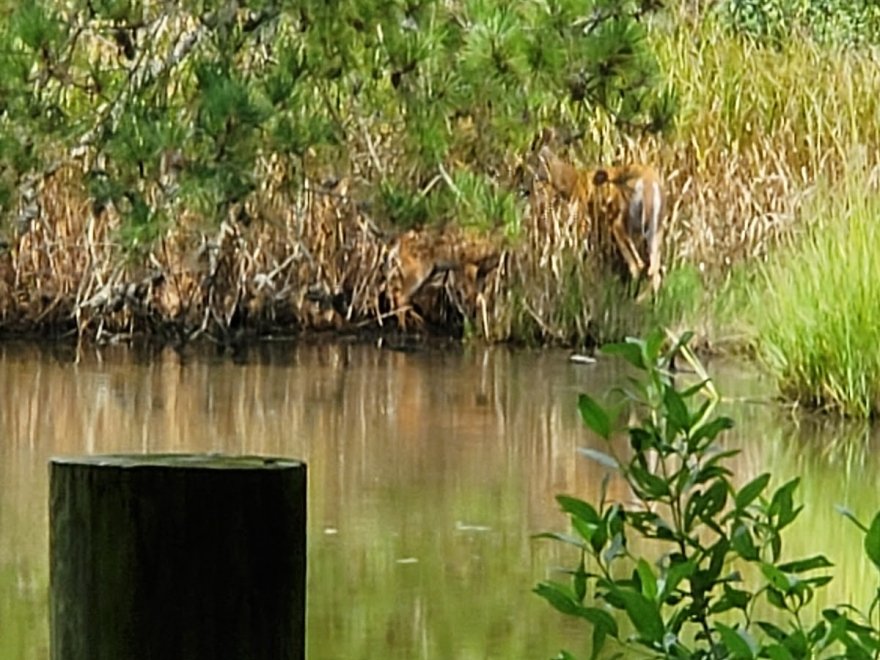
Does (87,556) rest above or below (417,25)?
below

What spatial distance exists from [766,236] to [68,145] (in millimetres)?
2867

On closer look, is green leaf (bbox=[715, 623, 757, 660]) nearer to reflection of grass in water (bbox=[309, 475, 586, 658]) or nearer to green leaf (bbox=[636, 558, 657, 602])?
green leaf (bbox=[636, 558, 657, 602])

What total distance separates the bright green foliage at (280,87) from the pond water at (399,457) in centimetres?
62

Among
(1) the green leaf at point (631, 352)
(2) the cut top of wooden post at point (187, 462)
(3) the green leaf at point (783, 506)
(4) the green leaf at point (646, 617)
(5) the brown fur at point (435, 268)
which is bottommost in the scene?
(4) the green leaf at point (646, 617)

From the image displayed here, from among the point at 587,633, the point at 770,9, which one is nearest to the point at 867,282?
the point at 587,633

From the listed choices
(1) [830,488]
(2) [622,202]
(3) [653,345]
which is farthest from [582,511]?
(2) [622,202]

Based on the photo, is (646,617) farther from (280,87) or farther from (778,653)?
(280,87)

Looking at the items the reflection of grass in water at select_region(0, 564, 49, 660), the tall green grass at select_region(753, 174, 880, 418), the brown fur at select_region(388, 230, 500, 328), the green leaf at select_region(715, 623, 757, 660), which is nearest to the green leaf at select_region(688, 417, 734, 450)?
the green leaf at select_region(715, 623, 757, 660)

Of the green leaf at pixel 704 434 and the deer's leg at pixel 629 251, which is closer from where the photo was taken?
the green leaf at pixel 704 434

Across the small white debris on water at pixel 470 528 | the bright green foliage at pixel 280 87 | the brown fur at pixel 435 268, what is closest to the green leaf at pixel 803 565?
the small white debris on water at pixel 470 528

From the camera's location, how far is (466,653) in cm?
340

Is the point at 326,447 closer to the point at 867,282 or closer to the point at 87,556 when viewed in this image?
the point at 867,282

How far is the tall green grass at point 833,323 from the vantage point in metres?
6.75

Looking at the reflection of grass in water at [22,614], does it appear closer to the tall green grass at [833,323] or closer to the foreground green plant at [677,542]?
the foreground green plant at [677,542]
